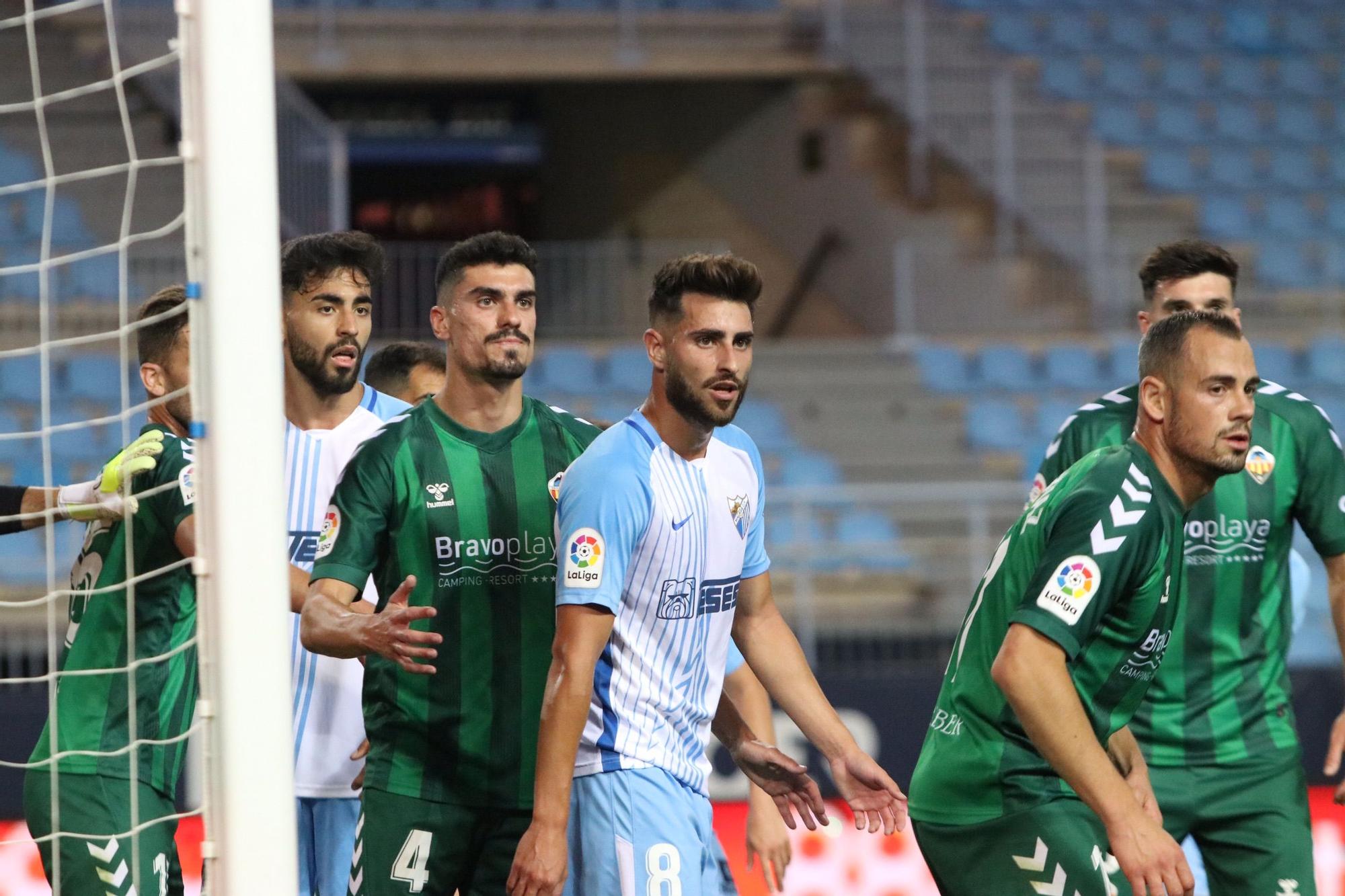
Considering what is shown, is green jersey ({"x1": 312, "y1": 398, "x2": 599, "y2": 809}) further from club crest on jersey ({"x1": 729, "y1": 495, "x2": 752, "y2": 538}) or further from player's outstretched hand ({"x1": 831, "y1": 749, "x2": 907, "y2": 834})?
player's outstretched hand ({"x1": 831, "y1": 749, "x2": 907, "y2": 834})

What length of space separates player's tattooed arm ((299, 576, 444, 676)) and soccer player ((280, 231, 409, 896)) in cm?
86

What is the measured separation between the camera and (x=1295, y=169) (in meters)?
15.7

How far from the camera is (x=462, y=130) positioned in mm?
19922

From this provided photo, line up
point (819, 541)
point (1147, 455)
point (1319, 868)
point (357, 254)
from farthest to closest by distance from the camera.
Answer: point (819, 541) → point (1319, 868) → point (357, 254) → point (1147, 455)

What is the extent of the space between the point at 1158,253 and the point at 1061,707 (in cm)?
211

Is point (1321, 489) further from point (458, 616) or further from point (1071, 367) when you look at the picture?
point (1071, 367)

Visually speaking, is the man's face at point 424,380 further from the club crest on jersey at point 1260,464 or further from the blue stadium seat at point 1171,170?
the blue stadium seat at point 1171,170

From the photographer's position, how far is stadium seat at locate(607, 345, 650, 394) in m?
12.9

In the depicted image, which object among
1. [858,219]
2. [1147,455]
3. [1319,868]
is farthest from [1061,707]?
[858,219]

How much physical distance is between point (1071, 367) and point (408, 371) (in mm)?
8545

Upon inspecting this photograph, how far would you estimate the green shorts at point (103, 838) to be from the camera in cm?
451

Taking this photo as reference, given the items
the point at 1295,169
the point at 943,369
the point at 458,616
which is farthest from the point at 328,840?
the point at 1295,169

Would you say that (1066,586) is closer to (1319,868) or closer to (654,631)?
(654,631)

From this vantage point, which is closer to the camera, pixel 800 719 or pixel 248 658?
pixel 248 658
